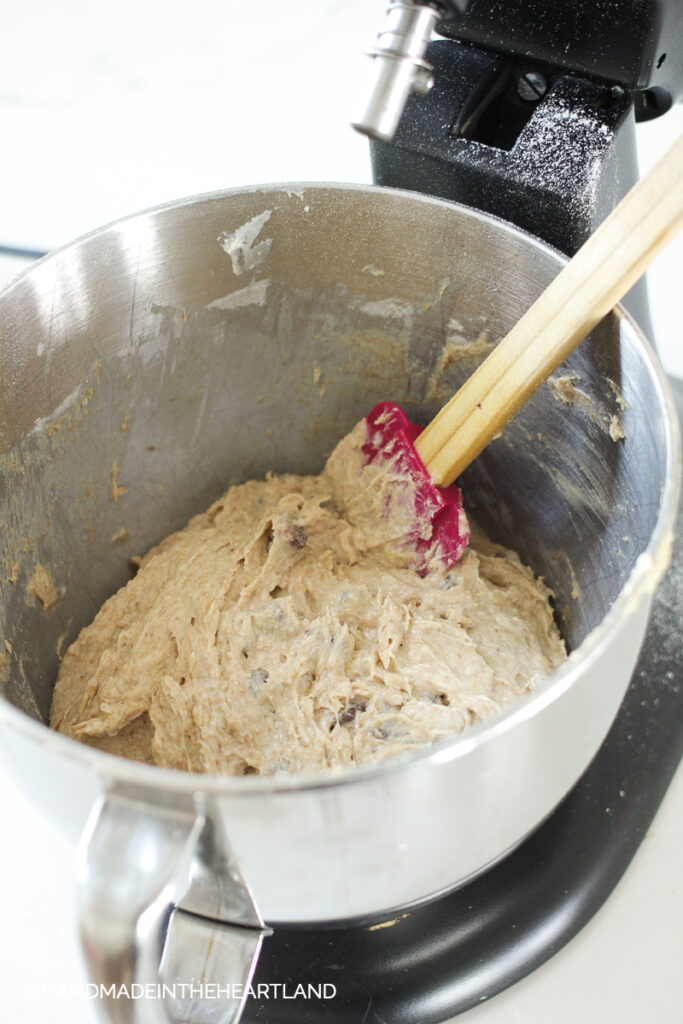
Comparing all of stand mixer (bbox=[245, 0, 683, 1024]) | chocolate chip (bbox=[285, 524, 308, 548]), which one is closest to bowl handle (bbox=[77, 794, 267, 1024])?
stand mixer (bbox=[245, 0, 683, 1024])

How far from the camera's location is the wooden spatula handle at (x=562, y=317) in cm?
76

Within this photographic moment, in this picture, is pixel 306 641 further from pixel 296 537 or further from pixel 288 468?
pixel 288 468

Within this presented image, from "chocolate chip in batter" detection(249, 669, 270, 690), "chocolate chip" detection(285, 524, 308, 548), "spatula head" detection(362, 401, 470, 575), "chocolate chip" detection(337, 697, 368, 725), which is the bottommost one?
"chocolate chip in batter" detection(249, 669, 270, 690)

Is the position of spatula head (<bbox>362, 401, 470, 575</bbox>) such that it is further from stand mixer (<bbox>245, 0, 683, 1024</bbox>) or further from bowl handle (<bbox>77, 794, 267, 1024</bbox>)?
bowl handle (<bbox>77, 794, 267, 1024</bbox>)

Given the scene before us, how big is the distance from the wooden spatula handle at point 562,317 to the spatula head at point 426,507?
0.7 inches

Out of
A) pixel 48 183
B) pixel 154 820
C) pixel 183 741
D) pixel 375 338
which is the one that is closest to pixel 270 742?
pixel 183 741

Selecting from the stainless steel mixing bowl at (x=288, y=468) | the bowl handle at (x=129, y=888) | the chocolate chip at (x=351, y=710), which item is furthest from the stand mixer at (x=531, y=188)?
the bowl handle at (x=129, y=888)

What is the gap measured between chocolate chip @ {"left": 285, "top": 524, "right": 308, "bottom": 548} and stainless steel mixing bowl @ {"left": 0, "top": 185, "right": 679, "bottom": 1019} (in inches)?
7.0

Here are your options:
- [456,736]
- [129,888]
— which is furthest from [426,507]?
[129,888]

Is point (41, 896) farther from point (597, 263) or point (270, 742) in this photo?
point (597, 263)

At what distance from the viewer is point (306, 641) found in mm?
997

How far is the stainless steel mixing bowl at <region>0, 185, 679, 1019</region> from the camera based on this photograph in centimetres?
55

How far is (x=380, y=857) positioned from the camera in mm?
622

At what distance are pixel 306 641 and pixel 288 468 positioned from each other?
337 millimetres
